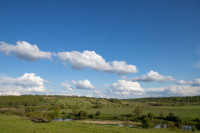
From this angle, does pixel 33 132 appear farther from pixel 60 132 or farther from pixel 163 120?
pixel 163 120

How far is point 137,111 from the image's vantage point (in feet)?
415

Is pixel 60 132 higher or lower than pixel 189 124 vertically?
higher

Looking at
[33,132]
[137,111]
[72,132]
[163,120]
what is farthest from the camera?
[137,111]

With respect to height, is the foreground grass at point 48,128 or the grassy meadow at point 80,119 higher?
the foreground grass at point 48,128

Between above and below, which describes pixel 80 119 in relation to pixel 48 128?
below

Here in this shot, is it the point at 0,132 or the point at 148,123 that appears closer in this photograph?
the point at 0,132

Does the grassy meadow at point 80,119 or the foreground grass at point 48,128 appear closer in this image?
the foreground grass at point 48,128

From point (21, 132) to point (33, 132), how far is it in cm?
196

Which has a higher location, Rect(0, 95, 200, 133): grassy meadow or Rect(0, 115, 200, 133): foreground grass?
Rect(0, 115, 200, 133): foreground grass

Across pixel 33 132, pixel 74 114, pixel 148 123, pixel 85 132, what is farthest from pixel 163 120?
pixel 33 132

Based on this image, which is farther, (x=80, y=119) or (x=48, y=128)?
(x=80, y=119)

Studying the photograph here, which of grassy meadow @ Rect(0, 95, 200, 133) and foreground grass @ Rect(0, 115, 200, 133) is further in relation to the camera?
grassy meadow @ Rect(0, 95, 200, 133)

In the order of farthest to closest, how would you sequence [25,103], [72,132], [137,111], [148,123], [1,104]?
1. [25,103]
2. [1,104]
3. [137,111]
4. [148,123]
5. [72,132]

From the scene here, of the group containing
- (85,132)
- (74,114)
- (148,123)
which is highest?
(85,132)
